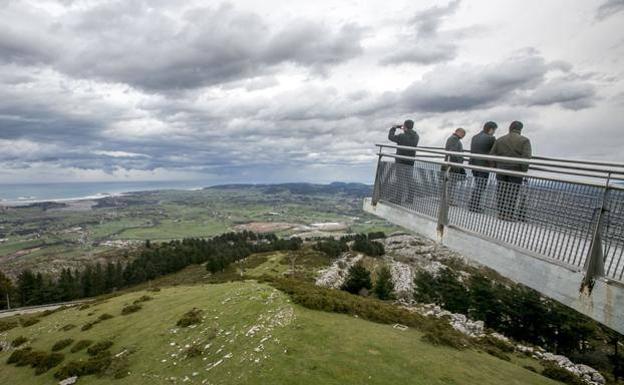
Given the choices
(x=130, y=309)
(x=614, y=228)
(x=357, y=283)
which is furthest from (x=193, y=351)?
(x=357, y=283)

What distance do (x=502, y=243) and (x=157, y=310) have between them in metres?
28.3

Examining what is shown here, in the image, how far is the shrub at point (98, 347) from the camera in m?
22.0

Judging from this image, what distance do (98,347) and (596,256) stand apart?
85.8 ft

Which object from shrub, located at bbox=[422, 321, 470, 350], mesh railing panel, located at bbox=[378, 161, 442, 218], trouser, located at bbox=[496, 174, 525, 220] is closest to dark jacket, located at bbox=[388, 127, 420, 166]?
mesh railing panel, located at bbox=[378, 161, 442, 218]

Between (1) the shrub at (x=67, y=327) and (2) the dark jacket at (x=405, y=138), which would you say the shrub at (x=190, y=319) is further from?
(2) the dark jacket at (x=405, y=138)

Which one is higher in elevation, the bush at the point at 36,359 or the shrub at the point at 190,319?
the shrub at the point at 190,319

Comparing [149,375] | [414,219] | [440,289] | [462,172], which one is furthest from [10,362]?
[440,289]

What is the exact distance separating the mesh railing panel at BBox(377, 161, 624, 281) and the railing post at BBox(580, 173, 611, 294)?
0.09m

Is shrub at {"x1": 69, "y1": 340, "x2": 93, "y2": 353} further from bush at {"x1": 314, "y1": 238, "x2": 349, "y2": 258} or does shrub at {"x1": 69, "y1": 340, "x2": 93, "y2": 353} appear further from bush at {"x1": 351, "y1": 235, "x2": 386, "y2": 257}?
bush at {"x1": 351, "y1": 235, "x2": 386, "y2": 257}

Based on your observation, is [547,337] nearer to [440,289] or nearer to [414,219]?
[440,289]

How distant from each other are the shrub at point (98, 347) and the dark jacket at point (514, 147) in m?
24.6

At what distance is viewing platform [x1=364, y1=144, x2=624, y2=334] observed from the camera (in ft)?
21.7

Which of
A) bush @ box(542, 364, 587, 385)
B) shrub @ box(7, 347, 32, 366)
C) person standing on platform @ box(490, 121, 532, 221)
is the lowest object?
shrub @ box(7, 347, 32, 366)

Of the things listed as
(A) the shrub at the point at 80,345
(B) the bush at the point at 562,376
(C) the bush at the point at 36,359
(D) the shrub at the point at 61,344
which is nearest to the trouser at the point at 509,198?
(B) the bush at the point at 562,376
